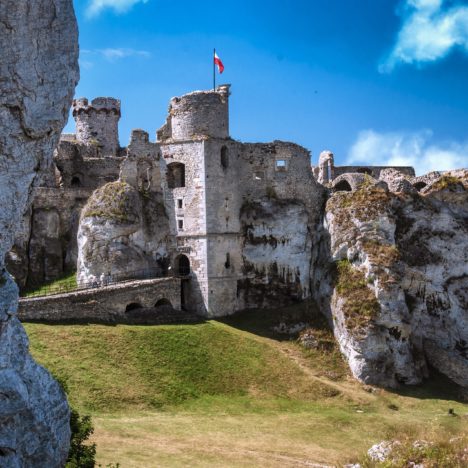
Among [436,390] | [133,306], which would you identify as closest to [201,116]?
[133,306]

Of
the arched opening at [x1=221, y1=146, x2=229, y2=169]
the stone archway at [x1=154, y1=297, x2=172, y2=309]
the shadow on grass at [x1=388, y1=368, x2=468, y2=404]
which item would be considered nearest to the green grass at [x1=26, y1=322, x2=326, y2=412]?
the stone archway at [x1=154, y1=297, x2=172, y2=309]

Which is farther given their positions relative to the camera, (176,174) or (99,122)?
(99,122)

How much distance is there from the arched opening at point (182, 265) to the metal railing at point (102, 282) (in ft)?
2.66

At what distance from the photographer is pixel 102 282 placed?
41312mm

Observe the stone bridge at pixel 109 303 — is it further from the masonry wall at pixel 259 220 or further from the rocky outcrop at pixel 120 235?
the masonry wall at pixel 259 220

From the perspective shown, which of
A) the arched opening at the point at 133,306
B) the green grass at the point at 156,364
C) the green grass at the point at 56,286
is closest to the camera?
the green grass at the point at 156,364

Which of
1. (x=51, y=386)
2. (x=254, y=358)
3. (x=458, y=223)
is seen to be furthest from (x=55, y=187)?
(x=51, y=386)

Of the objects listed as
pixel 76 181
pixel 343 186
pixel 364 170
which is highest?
pixel 364 170

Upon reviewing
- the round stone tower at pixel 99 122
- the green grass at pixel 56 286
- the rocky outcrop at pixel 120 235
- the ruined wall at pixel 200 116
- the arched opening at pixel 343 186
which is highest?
the round stone tower at pixel 99 122

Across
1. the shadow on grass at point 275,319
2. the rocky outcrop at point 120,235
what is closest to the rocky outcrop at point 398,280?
the shadow on grass at point 275,319

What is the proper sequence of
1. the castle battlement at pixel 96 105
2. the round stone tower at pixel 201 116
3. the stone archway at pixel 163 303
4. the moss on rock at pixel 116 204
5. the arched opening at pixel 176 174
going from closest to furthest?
the stone archway at pixel 163 303 → the moss on rock at pixel 116 204 → the round stone tower at pixel 201 116 → the arched opening at pixel 176 174 → the castle battlement at pixel 96 105

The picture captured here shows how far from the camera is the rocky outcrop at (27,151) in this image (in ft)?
51.8

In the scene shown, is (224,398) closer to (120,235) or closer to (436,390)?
(436,390)

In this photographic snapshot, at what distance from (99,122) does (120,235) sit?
71.3 ft
